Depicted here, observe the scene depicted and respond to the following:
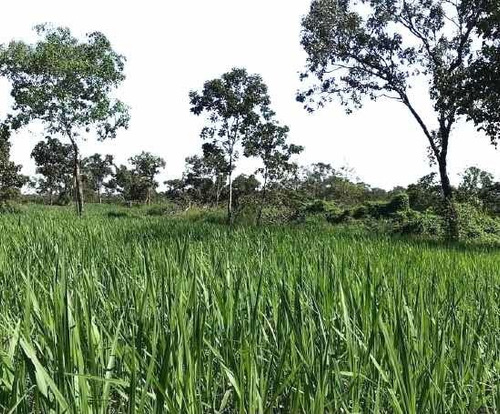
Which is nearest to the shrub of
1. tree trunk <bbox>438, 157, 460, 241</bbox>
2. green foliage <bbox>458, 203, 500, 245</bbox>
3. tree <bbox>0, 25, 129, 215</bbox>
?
green foliage <bbox>458, 203, 500, 245</bbox>

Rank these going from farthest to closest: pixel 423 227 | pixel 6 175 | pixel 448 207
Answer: pixel 6 175 < pixel 423 227 < pixel 448 207

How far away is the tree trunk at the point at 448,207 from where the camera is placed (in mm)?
14325

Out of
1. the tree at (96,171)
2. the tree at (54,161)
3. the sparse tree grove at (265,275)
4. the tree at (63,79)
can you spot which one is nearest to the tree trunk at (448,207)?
the sparse tree grove at (265,275)

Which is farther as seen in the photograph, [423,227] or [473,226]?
[423,227]

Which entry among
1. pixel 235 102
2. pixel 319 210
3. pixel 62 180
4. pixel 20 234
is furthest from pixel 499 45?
pixel 62 180

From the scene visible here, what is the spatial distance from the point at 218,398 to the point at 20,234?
5.04 meters

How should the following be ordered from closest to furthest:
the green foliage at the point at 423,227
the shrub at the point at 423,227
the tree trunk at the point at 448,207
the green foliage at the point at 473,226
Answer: the tree trunk at the point at 448,207
the green foliage at the point at 473,226
the green foliage at the point at 423,227
the shrub at the point at 423,227

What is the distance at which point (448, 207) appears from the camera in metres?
14.5

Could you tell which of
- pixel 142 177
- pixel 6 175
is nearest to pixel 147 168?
pixel 142 177

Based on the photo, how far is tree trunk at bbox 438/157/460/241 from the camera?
14.3 m

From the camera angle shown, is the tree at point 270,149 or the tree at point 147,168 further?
the tree at point 147,168

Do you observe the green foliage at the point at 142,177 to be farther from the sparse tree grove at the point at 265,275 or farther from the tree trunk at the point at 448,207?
the tree trunk at the point at 448,207

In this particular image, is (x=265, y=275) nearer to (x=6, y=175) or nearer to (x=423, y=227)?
(x=423, y=227)

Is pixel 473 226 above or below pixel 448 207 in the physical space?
below
